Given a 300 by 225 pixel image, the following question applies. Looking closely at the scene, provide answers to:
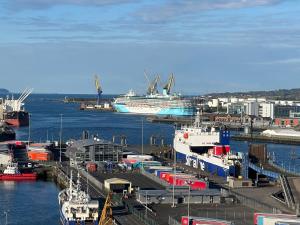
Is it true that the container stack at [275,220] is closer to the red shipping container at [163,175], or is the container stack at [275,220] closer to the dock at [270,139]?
the red shipping container at [163,175]

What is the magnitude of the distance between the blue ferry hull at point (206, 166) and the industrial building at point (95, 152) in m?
3.86

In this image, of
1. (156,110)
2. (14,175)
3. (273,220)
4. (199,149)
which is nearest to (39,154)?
(14,175)

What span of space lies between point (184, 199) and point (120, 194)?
2824mm

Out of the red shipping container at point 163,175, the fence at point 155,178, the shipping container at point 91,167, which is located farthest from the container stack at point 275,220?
the shipping container at point 91,167

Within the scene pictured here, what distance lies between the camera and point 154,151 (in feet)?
147

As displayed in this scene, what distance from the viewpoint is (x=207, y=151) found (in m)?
39.2

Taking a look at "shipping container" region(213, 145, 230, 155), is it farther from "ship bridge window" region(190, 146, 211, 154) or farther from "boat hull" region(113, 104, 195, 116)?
"boat hull" region(113, 104, 195, 116)

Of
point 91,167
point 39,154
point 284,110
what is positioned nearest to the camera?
point 91,167

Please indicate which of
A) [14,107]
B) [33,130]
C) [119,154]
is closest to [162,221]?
[119,154]

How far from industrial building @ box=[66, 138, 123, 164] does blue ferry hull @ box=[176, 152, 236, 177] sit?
3.86m

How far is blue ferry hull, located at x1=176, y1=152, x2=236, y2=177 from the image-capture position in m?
32.9

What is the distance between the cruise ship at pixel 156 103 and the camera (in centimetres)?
11206

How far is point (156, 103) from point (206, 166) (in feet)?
266

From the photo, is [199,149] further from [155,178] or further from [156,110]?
[156,110]
